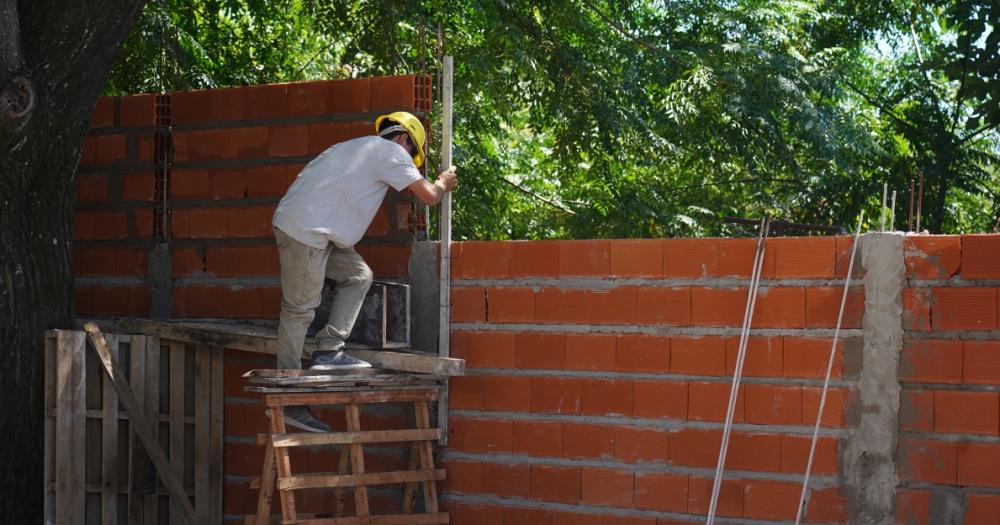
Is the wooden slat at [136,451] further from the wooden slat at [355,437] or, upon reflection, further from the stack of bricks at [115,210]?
the wooden slat at [355,437]

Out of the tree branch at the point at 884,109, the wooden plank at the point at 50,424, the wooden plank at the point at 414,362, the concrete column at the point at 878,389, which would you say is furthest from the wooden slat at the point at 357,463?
the tree branch at the point at 884,109

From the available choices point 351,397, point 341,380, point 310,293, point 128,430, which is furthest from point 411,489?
point 128,430

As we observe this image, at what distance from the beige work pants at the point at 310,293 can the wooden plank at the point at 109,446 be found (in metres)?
1.11

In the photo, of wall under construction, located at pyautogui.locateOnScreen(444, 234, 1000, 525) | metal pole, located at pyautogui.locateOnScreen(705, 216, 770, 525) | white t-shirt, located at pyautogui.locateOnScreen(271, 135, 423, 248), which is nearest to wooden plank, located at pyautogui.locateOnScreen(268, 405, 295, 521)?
white t-shirt, located at pyautogui.locateOnScreen(271, 135, 423, 248)

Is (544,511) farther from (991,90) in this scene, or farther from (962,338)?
(991,90)

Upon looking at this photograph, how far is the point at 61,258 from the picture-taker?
Result: 6.27 metres

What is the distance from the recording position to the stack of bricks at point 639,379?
5.02 metres

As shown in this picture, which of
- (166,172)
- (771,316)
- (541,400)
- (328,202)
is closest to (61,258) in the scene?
→ (166,172)

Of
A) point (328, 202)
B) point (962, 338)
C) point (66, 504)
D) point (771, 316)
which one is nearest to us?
point (962, 338)

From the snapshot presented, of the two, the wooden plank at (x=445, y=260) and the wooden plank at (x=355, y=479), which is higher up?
the wooden plank at (x=445, y=260)

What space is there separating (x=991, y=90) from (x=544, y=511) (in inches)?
157

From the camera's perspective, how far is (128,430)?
6.19 meters

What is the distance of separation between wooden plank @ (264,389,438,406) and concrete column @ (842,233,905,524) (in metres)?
1.88

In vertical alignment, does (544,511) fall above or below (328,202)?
below
